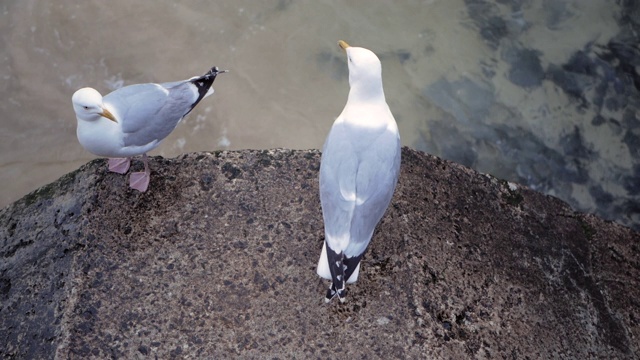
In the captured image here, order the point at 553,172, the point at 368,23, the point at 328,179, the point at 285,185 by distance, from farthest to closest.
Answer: the point at 368,23 < the point at 553,172 < the point at 285,185 < the point at 328,179

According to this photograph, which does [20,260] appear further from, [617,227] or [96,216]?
[617,227]

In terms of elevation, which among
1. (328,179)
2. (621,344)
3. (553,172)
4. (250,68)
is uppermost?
(328,179)

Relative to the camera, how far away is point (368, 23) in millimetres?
4934

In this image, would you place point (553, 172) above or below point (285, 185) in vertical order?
below

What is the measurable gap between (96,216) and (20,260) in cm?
34

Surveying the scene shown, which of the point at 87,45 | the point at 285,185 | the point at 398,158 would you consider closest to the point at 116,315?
the point at 285,185

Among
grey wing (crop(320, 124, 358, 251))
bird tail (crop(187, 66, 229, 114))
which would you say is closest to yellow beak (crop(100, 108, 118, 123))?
bird tail (crop(187, 66, 229, 114))

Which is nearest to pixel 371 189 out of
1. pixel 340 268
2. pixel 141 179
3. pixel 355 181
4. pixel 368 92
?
pixel 355 181

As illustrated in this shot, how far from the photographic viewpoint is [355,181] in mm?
2377

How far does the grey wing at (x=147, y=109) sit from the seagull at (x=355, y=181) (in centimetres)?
74

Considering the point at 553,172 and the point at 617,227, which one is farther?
the point at 553,172

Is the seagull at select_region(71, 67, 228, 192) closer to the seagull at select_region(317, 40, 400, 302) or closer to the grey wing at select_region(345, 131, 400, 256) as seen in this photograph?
the seagull at select_region(317, 40, 400, 302)

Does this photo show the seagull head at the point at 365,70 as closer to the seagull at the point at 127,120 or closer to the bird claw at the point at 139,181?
the seagull at the point at 127,120

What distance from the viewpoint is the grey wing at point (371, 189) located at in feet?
7.66
